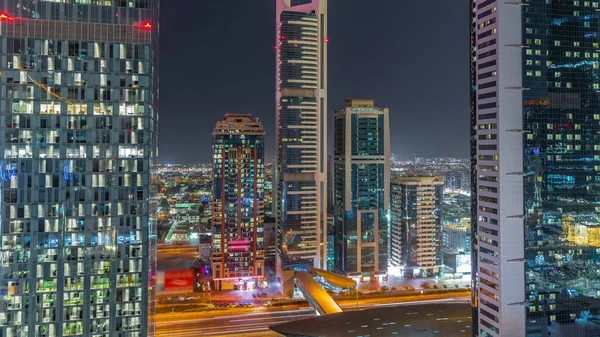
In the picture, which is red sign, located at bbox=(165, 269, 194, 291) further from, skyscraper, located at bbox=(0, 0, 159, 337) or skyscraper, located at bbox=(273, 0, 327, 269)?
skyscraper, located at bbox=(0, 0, 159, 337)

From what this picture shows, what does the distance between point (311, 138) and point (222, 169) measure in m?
14.5

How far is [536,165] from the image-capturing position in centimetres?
2984

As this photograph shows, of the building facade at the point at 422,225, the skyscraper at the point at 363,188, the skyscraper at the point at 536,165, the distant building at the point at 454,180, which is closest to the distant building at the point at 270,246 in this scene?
the skyscraper at the point at 363,188

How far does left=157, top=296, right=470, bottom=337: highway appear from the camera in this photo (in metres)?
43.8

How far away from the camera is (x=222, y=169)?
209 ft

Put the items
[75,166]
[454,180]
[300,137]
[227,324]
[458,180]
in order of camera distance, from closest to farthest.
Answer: [75,166] < [227,324] < [300,137] < [458,180] < [454,180]

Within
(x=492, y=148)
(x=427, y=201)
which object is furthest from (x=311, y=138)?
(x=492, y=148)

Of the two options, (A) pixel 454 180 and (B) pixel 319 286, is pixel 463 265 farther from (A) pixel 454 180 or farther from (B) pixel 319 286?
(A) pixel 454 180

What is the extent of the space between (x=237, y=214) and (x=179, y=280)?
44.0 feet

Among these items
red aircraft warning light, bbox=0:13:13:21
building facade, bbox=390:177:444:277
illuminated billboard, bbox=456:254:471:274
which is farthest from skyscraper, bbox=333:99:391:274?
red aircraft warning light, bbox=0:13:13:21

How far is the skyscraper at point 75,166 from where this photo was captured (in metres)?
26.8

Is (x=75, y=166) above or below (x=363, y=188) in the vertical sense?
above

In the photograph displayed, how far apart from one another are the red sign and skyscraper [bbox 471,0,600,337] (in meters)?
34.1

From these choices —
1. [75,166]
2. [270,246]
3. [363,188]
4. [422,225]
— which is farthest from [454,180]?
[75,166]
